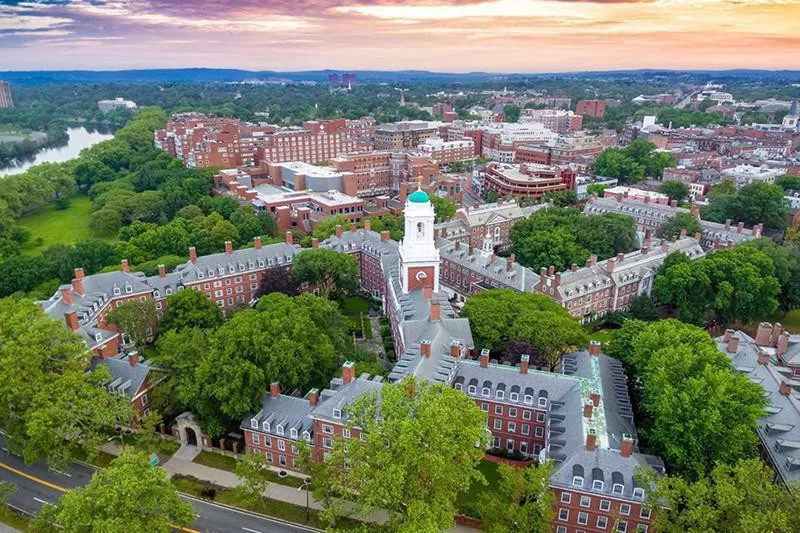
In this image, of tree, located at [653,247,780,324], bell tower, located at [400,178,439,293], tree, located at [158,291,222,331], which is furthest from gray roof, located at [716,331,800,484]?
tree, located at [158,291,222,331]

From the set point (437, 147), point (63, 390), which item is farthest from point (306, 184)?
point (63, 390)

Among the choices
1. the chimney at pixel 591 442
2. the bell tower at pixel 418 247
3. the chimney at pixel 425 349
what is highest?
the bell tower at pixel 418 247

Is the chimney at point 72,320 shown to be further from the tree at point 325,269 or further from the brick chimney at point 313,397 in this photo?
the brick chimney at point 313,397

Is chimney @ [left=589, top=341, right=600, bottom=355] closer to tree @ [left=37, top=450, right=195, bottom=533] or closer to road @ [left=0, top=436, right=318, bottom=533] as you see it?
road @ [left=0, top=436, right=318, bottom=533]

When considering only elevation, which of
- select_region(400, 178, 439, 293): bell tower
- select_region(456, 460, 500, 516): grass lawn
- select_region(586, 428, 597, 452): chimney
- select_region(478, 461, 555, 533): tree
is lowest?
select_region(456, 460, 500, 516): grass lawn

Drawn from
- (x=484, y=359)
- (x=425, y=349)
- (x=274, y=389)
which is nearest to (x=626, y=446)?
(x=484, y=359)

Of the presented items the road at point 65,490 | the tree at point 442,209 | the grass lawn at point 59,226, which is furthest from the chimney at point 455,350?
the grass lawn at point 59,226
